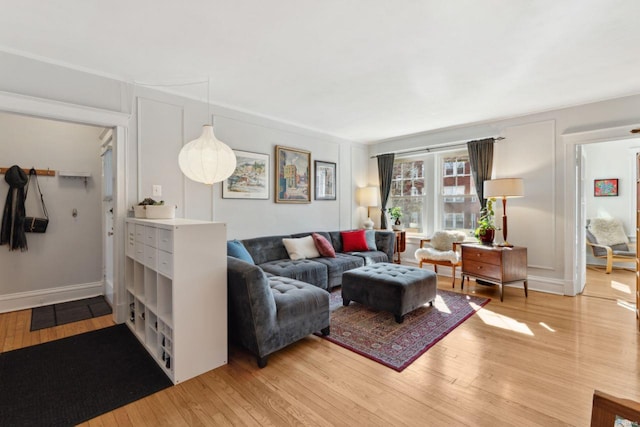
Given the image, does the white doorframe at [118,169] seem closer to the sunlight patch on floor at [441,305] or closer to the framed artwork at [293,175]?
the framed artwork at [293,175]

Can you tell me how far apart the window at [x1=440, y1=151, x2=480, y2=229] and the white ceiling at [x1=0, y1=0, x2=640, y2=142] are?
57.2 inches

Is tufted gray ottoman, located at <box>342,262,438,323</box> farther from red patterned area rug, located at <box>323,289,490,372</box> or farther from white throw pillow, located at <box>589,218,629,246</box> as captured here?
white throw pillow, located at <box>589,218,629,246</box>

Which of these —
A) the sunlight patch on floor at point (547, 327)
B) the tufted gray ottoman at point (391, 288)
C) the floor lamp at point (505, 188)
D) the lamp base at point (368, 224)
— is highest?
the floor lamp at point (505, 188)

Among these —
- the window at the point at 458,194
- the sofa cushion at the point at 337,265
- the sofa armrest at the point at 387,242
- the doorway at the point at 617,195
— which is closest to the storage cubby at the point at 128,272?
the sofa cushion at the point at 337,265

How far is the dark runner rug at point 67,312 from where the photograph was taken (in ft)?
9.91

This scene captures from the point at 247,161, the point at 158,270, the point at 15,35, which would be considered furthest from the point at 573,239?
the point at 15,35

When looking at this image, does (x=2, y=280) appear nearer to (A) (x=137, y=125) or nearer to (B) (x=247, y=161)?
(A) (x=137, y=125)

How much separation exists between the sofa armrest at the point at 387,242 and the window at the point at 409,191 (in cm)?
73

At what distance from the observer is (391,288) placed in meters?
2.97

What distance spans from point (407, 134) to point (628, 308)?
3.71 m

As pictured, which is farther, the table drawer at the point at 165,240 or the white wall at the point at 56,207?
the white wall at the point at 56,207

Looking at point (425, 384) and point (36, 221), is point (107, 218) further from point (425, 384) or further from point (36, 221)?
point (425, 384)

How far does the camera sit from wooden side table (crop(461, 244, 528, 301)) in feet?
12.1

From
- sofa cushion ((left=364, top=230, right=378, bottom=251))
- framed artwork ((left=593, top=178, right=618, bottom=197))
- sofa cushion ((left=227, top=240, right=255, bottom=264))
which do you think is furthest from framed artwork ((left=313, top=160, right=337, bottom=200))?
framed artwork ((left=593, top=178, right=618, bottom=197))
